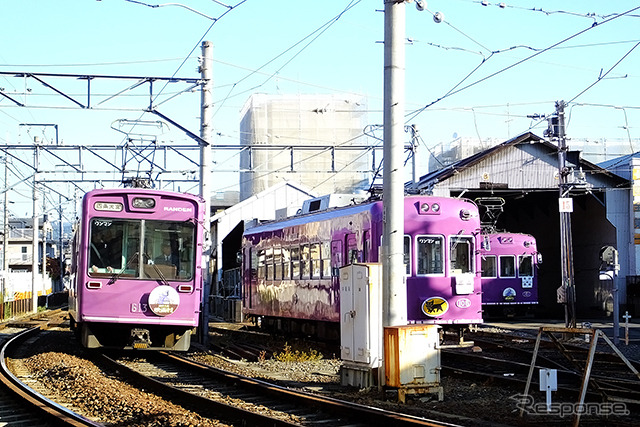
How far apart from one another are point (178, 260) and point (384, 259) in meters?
5.49

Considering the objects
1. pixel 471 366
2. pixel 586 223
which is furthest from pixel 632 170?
pixel 471 366

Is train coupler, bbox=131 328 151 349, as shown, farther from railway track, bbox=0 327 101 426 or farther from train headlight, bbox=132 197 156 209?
train headlight, bbox=132 197 156 209

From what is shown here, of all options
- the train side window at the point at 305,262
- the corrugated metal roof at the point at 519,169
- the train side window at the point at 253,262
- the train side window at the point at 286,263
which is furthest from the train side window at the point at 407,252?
the corrugated metal roof at the point at 519,169

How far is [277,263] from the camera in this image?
2281 centimetres

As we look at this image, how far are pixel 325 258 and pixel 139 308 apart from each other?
15.4ft

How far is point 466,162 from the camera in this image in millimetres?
36219

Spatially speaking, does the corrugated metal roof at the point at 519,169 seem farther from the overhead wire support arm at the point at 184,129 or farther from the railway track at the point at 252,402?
the railway track at the point at 252,402

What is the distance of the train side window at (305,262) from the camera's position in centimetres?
2011

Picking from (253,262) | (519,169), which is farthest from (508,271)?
(253,262)

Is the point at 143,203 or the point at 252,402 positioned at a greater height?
the point at 143,203

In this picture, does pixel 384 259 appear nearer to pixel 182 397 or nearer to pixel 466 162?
pixel 182 397

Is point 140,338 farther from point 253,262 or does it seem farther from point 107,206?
point 253,262

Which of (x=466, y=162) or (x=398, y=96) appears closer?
(x=398, y=96)

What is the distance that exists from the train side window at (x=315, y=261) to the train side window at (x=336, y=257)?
0.76 meters
